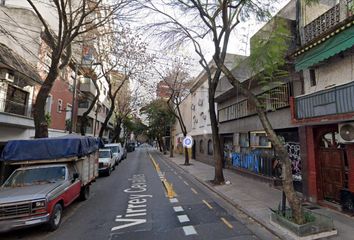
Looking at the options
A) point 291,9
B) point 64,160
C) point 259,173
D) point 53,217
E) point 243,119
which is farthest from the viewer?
point 243,119

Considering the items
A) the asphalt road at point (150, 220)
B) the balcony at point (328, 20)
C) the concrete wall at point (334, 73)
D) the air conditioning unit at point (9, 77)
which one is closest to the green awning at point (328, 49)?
the balcony at point (328, 20)

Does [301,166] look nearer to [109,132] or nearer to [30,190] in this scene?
[30,190]

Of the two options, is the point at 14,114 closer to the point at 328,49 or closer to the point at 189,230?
the point at 189,230

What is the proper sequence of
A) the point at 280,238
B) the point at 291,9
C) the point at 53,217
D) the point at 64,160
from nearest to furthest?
the point at 280,238, the point at 53,217, the point at 64,160, the point at 291,9

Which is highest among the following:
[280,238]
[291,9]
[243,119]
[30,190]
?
[291,9]

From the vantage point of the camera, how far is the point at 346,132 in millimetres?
8141

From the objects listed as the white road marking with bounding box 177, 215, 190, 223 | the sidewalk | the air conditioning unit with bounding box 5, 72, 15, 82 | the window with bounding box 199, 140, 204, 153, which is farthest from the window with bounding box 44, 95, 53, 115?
the window with bounding box 199, 140, 204, 153

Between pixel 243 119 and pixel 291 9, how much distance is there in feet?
23.2

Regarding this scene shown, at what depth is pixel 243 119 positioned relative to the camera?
659 inches

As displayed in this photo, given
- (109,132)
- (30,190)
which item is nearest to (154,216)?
(30,190)

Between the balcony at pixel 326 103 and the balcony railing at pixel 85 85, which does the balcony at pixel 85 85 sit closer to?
the balcony railing at pixel 85 85

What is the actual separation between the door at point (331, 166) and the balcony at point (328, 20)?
3857 mm

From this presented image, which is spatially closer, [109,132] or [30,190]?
[30,190]

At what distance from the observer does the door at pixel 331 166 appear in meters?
8.83
